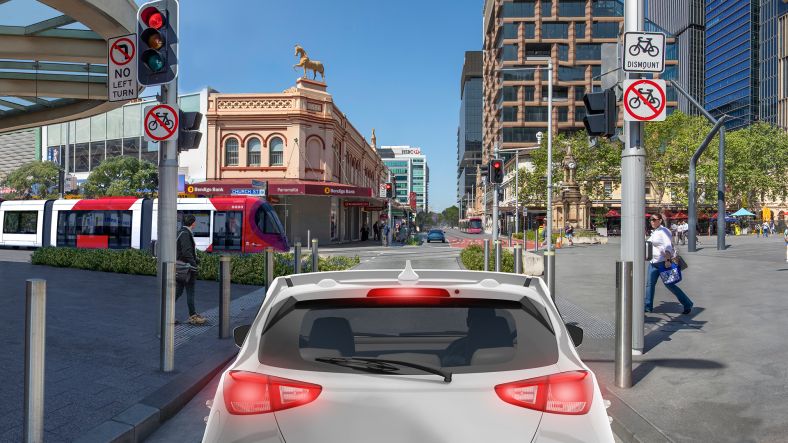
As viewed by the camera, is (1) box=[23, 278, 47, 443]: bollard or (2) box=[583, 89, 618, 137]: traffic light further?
(2) box=[583, 89, 618, 137]: traffic light

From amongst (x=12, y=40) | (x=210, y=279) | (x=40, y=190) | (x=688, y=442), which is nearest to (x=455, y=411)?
(x=688, y=442)

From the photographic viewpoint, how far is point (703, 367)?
5781mm

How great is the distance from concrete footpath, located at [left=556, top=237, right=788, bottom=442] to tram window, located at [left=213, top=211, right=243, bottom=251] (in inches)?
611

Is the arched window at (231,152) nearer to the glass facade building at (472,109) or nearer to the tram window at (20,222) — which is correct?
the tram window at (20,222)

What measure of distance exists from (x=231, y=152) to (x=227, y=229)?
14460 millimetres

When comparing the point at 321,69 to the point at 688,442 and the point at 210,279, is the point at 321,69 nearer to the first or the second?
the point at 210,279

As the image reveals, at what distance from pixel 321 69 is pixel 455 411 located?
1522 inches

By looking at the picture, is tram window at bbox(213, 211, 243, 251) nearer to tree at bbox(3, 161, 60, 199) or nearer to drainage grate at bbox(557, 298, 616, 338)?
drainage grate at bbox(557, 298, 616, 338)

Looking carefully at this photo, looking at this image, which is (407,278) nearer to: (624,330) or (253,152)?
(624,330)

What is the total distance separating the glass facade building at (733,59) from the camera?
118 metres

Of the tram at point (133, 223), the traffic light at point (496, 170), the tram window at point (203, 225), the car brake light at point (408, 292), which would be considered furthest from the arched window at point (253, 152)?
the car brake light at point (408, 292)

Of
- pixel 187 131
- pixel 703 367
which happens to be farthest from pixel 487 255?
pixel 187 131

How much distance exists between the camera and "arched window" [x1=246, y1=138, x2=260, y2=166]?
119ft

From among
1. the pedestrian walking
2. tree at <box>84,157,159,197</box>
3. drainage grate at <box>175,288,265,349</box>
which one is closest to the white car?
drainage grate at <box>175,288,265,349</box>
